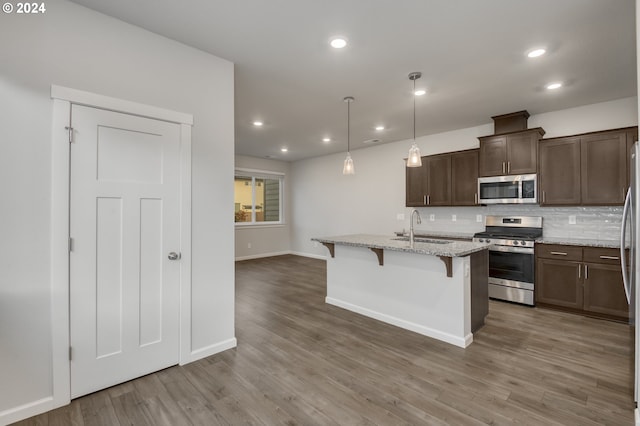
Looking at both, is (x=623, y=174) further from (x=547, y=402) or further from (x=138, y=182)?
(x=138, y=182)

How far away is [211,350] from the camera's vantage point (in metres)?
2.85

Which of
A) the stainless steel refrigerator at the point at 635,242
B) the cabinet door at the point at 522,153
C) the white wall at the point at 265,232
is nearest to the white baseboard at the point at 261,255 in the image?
the white wall at the point at 265,232

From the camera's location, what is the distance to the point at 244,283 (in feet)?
18.2

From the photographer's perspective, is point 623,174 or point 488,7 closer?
point 488,7

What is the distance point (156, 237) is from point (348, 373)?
1.92 m

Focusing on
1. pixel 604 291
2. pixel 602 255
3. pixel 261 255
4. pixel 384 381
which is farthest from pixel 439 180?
pixel 261 255

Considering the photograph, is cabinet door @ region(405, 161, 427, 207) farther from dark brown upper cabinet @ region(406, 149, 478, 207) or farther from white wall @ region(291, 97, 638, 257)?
white wall @ region(291, 97, 638, 257)

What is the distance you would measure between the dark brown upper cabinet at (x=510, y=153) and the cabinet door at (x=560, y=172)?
0.42 feet

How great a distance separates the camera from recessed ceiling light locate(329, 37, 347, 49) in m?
2.60

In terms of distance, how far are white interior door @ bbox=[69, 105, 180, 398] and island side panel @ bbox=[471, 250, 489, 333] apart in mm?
2893

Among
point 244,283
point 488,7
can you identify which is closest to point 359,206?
point 244,283

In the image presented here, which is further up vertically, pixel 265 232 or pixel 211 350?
pixel 265 232

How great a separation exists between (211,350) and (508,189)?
445cm

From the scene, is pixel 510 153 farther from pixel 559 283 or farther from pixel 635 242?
pixel 635 242
